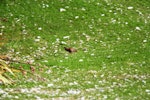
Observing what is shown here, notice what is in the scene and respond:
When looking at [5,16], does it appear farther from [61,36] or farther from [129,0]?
[129,0]

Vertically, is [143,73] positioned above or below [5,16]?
below

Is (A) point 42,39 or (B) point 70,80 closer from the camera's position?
(B) point 70,80

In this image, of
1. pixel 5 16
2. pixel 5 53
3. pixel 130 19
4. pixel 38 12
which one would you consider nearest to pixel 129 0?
pixel 130 19

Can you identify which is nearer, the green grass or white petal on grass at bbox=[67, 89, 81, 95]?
white petal on grass at bbox=[67, 89, 81, 95]

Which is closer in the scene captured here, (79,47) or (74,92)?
(74,92)

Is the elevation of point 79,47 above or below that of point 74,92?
below

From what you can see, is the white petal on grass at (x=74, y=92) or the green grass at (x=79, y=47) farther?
the green grass at (x=79, y=47)

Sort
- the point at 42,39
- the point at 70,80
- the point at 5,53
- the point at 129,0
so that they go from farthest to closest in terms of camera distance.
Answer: the point at 129,0 → the point at 42,39 → the point at 5,53 → the point at 70,80

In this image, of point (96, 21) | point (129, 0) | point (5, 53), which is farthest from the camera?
A: point (129, 0)
